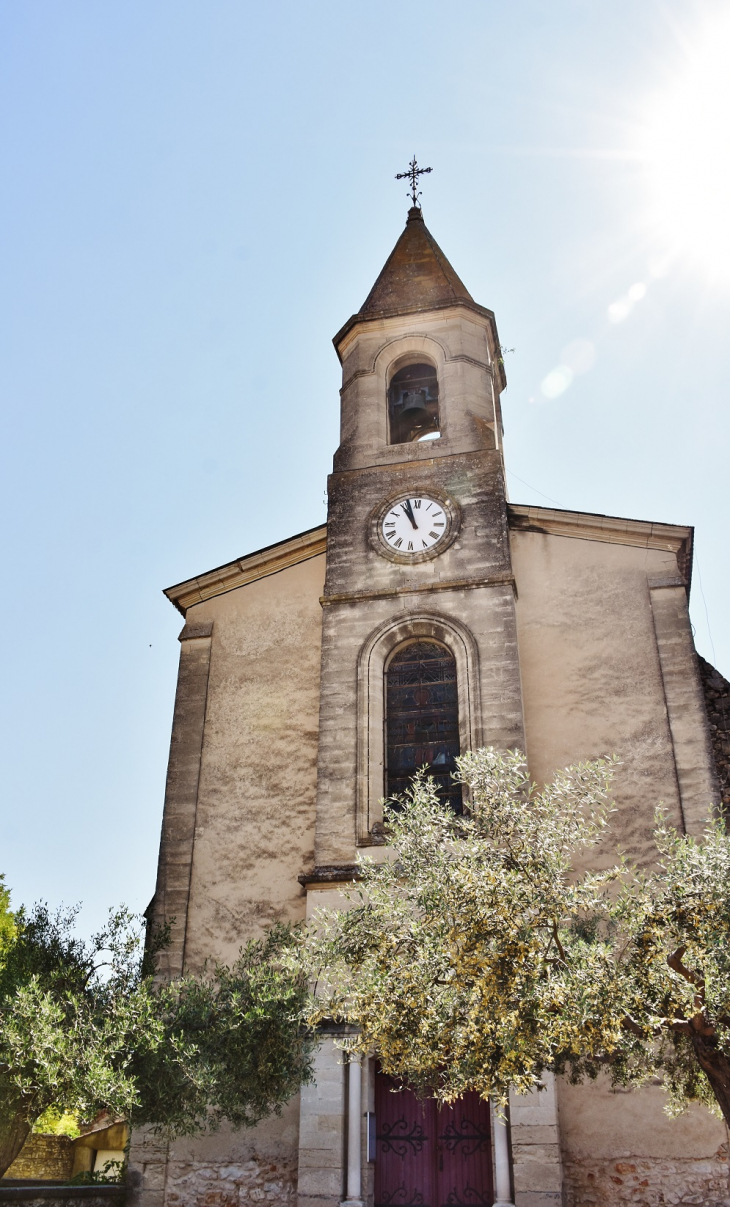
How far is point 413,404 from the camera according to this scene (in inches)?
657

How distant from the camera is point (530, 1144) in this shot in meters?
10.5

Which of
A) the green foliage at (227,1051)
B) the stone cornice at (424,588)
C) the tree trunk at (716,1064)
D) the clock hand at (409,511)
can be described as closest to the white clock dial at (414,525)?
the clock hand at (409,511)

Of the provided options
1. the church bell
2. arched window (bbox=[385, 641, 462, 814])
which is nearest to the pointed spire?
the church bell

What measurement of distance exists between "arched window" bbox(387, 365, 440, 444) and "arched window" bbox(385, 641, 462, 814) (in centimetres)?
436

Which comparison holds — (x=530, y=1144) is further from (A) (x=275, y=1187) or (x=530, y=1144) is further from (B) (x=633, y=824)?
(B) (x=633, y=824)

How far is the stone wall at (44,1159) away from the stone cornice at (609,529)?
533 inches

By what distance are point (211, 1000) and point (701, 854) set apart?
16.6 ft

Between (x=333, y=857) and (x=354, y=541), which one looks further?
(x=354, y=541)

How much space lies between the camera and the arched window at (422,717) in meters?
13.1

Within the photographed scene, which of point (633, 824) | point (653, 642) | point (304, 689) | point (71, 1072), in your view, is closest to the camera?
point (71, 1072)

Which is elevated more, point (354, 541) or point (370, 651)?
point (354, 541)

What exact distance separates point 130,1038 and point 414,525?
803 cm

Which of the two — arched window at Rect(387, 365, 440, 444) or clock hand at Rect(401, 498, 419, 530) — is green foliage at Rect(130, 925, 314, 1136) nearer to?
clock hand at Rect(401, 498, 419, 530)

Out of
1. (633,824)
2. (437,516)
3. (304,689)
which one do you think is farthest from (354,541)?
(633,824)
